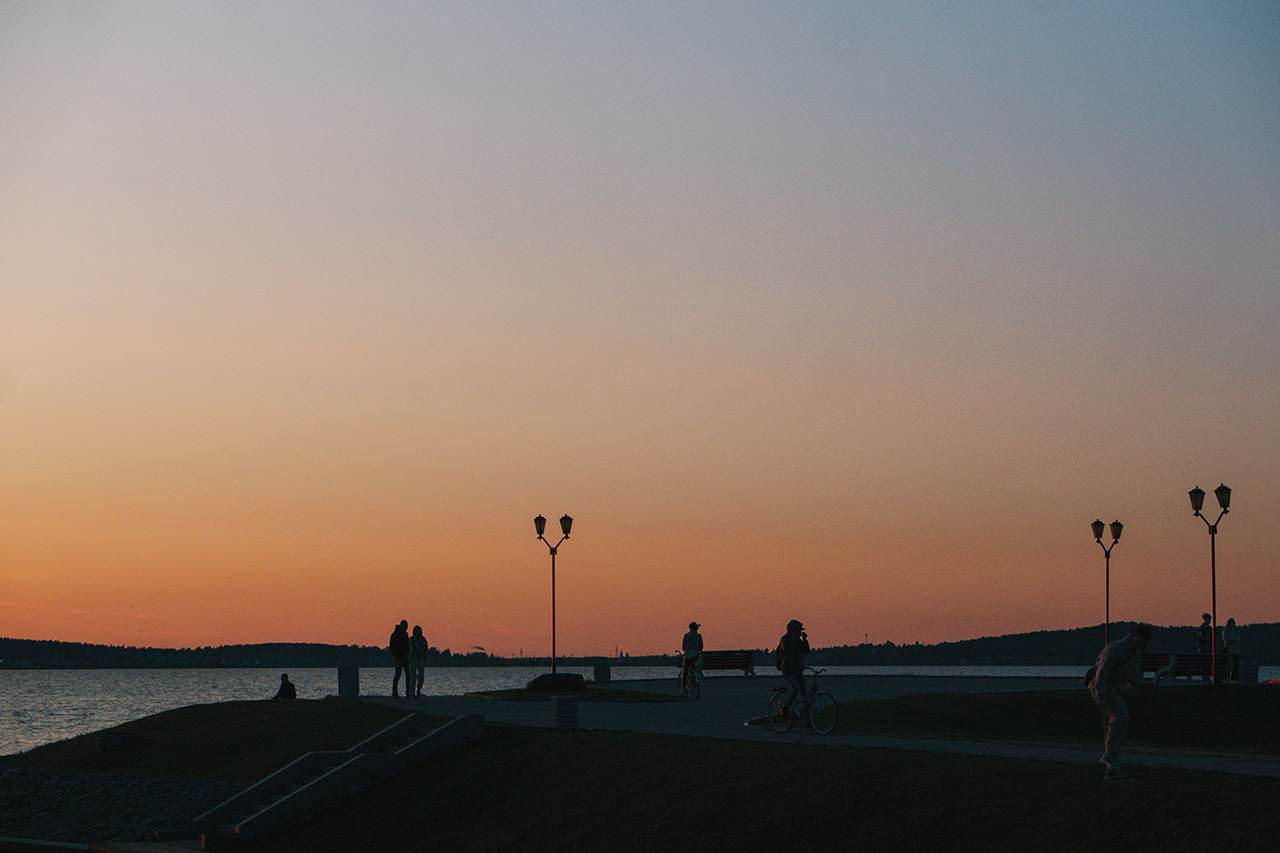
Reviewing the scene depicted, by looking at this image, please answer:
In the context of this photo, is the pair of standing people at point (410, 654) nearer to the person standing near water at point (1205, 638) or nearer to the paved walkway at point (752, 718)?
the paved walkway at point (752, 718)

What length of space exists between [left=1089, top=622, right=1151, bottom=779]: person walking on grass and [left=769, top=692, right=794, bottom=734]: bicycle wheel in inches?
305

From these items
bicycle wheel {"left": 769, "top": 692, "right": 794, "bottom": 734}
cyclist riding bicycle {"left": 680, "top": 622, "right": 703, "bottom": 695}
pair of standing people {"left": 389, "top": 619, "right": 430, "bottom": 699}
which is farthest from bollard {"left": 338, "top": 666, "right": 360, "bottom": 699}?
bicycle wheel {"left": 769, "top": 692, "right": 794, "bottom": 734}

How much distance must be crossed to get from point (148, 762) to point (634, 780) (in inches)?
457

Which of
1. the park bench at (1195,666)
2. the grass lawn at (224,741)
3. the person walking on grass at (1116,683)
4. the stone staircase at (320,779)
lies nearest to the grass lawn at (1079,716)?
the park bench at (1195,666)

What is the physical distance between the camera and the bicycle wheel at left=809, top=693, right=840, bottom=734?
2302 centimetres

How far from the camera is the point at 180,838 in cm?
2108

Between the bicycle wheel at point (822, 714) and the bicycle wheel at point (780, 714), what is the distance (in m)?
0.43

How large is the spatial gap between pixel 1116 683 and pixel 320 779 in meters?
12.1

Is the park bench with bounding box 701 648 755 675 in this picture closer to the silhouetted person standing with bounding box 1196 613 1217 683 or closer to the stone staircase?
the silhouetted person standing with bounding box 1196 613 1217 683

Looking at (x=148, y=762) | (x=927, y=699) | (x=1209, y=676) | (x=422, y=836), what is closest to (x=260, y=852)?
(x=422, y=836)

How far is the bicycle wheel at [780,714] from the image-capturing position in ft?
76.3

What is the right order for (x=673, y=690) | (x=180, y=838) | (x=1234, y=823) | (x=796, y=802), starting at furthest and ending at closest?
(x=673, y=690) → (x=180, y=838) → (x=796, y=802) → (x=1234, y=823)

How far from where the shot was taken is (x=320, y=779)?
20703 mm

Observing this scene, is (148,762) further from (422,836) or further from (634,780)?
(634,780)
